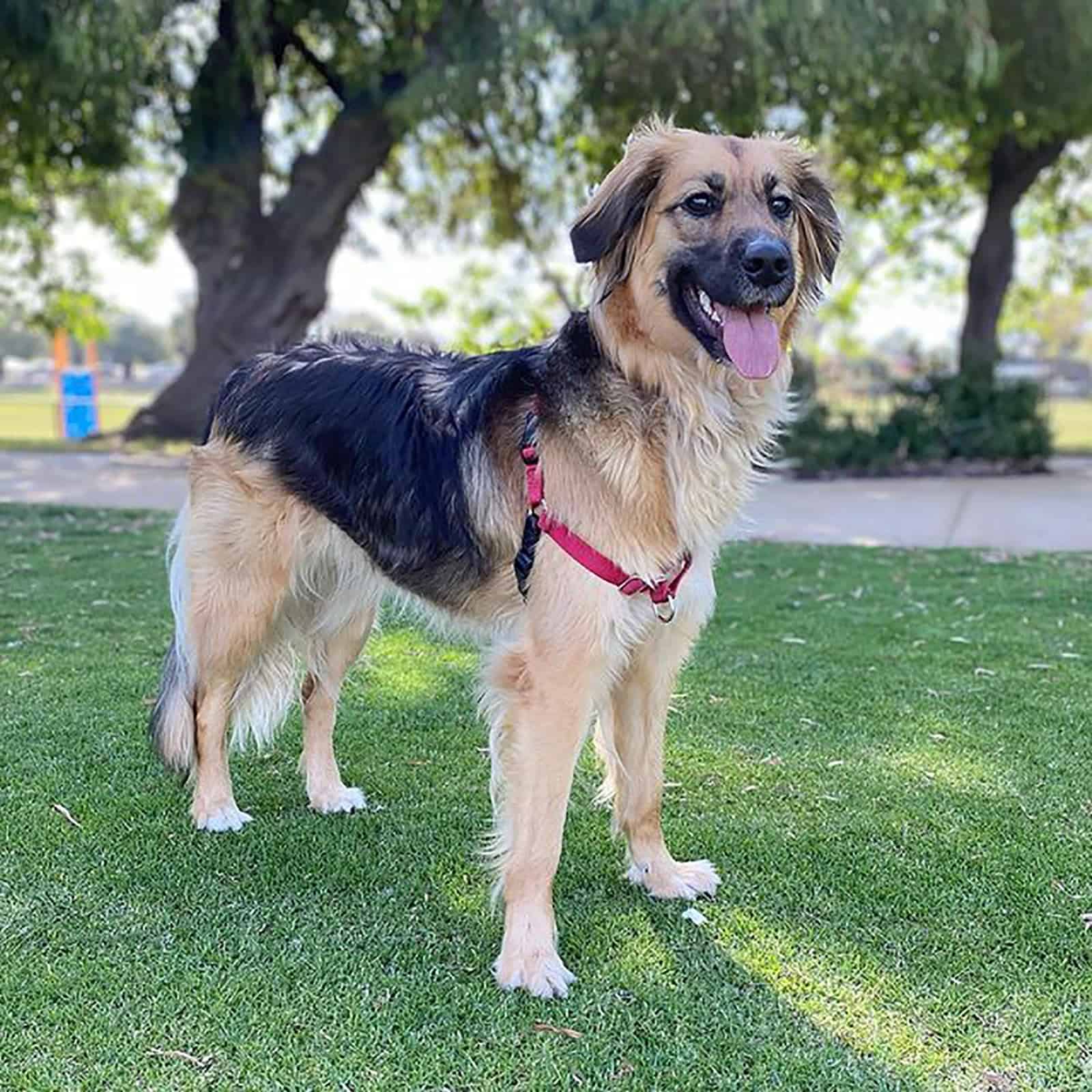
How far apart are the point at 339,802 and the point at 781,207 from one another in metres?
2.52

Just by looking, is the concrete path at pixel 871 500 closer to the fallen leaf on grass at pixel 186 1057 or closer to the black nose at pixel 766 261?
the black nose at pixel 766 261

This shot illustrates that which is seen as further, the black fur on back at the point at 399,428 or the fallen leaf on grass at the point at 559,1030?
the black fur on back at the point at 399,428

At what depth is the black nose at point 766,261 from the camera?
2.83 metres

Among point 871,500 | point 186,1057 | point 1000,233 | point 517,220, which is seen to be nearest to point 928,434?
point 871,500

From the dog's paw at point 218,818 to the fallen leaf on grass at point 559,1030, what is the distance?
1.53 meters

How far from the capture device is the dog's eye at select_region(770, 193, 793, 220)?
3072 millimetres

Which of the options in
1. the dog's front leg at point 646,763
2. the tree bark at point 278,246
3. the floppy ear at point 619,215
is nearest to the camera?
the floppy ear at point 619,215

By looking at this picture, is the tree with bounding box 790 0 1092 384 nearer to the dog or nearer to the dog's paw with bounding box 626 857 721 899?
the dog

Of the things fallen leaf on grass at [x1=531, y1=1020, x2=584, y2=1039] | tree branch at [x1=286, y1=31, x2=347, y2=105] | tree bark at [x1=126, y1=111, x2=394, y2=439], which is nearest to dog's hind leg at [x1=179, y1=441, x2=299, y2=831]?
fallen leaf on grass at [x1=531, y1=1020, x2=584, y2=1039]

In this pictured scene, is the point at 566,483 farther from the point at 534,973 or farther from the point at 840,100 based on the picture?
the point at 840,100

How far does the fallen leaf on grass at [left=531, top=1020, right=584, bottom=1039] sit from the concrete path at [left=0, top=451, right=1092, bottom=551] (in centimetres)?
616

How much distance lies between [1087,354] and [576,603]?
3318 inches

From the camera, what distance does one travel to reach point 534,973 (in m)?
2.84

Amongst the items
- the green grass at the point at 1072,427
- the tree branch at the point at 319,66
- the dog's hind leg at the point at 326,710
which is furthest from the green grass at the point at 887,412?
the dog's hind leg at the point at 326,710
